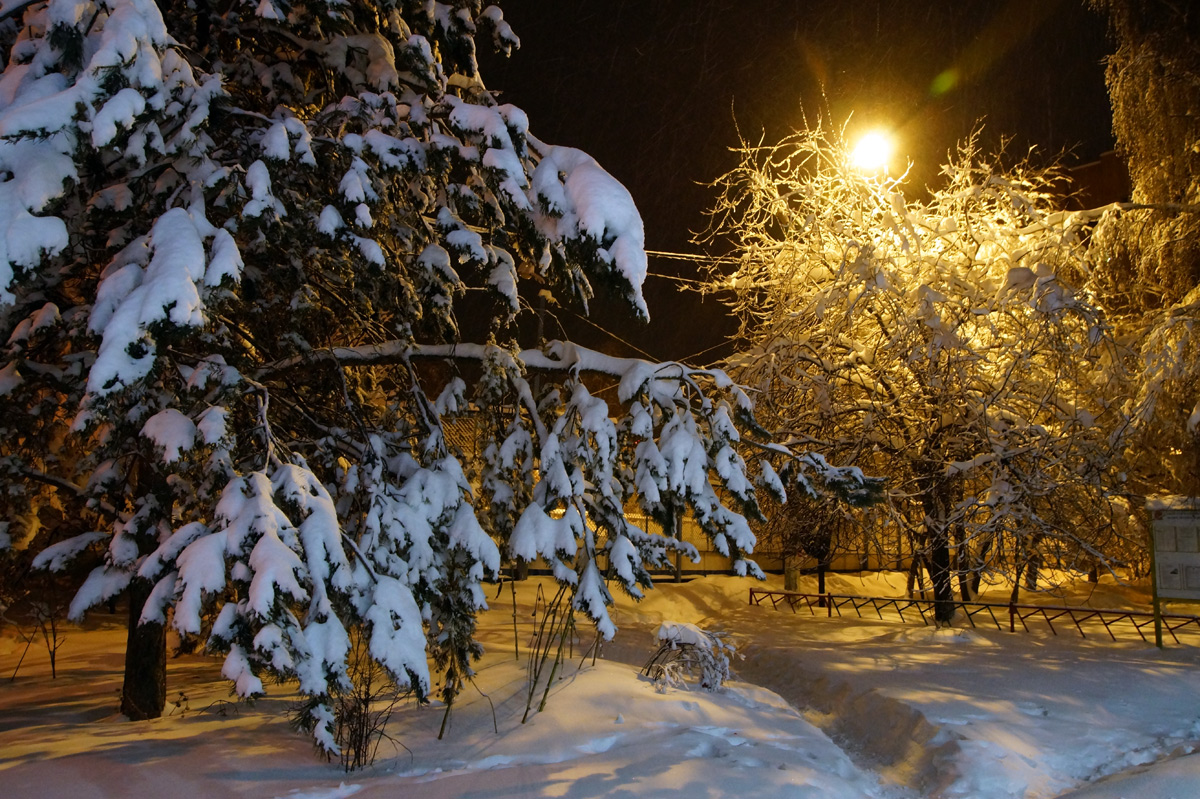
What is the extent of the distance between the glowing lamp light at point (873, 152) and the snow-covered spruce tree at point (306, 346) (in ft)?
21.0

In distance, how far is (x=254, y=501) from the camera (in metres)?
4.69

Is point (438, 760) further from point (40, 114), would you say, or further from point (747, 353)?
point (747, 353)

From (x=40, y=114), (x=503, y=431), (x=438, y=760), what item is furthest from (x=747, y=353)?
(x=40, y=114)

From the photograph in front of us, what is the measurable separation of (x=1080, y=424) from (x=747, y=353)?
4.73 meters

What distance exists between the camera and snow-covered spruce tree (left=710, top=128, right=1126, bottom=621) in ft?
36.0

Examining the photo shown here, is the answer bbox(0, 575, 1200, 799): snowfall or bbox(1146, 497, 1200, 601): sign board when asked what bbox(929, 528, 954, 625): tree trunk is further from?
bbox(1146, 497, 1200, 601): sign board

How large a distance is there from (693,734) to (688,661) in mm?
2136

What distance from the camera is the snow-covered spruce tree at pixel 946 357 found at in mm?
10977

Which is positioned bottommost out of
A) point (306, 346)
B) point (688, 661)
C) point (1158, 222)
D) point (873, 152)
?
point (688, 661)

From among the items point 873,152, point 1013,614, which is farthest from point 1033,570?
point 873,152

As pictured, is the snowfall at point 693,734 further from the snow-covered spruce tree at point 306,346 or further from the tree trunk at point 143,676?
the snow-covered spruce tree at point 306,346

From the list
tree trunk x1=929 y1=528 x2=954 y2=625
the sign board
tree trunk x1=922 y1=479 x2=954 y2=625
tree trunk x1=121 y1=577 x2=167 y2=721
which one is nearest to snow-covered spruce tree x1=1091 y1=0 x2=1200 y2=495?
the sign board

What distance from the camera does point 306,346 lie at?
725 cm

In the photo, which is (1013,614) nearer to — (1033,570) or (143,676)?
(1033,570)
